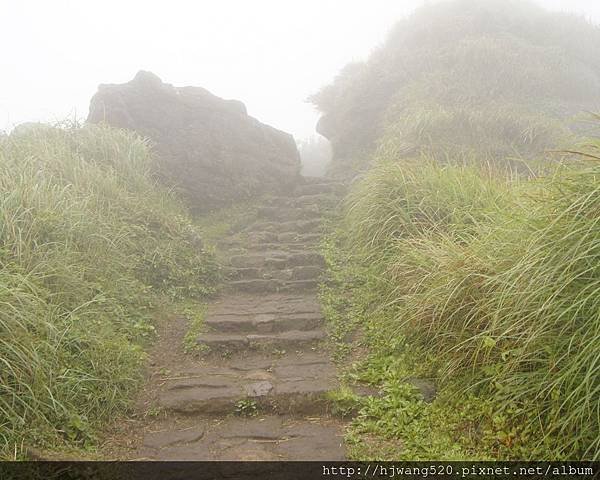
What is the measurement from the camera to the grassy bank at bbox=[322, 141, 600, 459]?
279cm

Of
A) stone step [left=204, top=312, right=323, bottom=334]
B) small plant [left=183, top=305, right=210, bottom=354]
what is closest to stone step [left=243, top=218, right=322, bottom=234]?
small plant [left=183, top=305, right=210, bottom=354]

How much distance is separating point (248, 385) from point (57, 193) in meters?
3.02

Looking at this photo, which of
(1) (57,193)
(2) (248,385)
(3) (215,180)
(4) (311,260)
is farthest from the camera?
(3) (215,180)

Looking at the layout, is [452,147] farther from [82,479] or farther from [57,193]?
[82,479]

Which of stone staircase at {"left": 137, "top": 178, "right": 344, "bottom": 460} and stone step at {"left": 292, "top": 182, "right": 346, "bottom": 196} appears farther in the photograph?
stone step at {"left": 292, "top": 182, "right": 346, "bottom": 196}

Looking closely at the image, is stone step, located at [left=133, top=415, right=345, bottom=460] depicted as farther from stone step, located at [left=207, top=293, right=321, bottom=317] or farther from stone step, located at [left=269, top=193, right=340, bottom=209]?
stone step, located at [left=269, top=193, right=340, bottom=209]

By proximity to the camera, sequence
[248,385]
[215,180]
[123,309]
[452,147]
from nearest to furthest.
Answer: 1. [248,385]
2. [123,309]
3. [452,147]
4. [215,180]

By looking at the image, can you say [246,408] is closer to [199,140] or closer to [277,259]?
[277,259]

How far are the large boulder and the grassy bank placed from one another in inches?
185

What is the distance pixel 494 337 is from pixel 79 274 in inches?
143

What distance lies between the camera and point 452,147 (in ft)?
25.6

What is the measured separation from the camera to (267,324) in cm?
508

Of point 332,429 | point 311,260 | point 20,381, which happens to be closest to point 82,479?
point 20,381

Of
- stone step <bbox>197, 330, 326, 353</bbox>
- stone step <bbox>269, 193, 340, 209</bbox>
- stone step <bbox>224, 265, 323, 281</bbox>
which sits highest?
stone step <bbox>269, 193, 340, 209</bbox>
